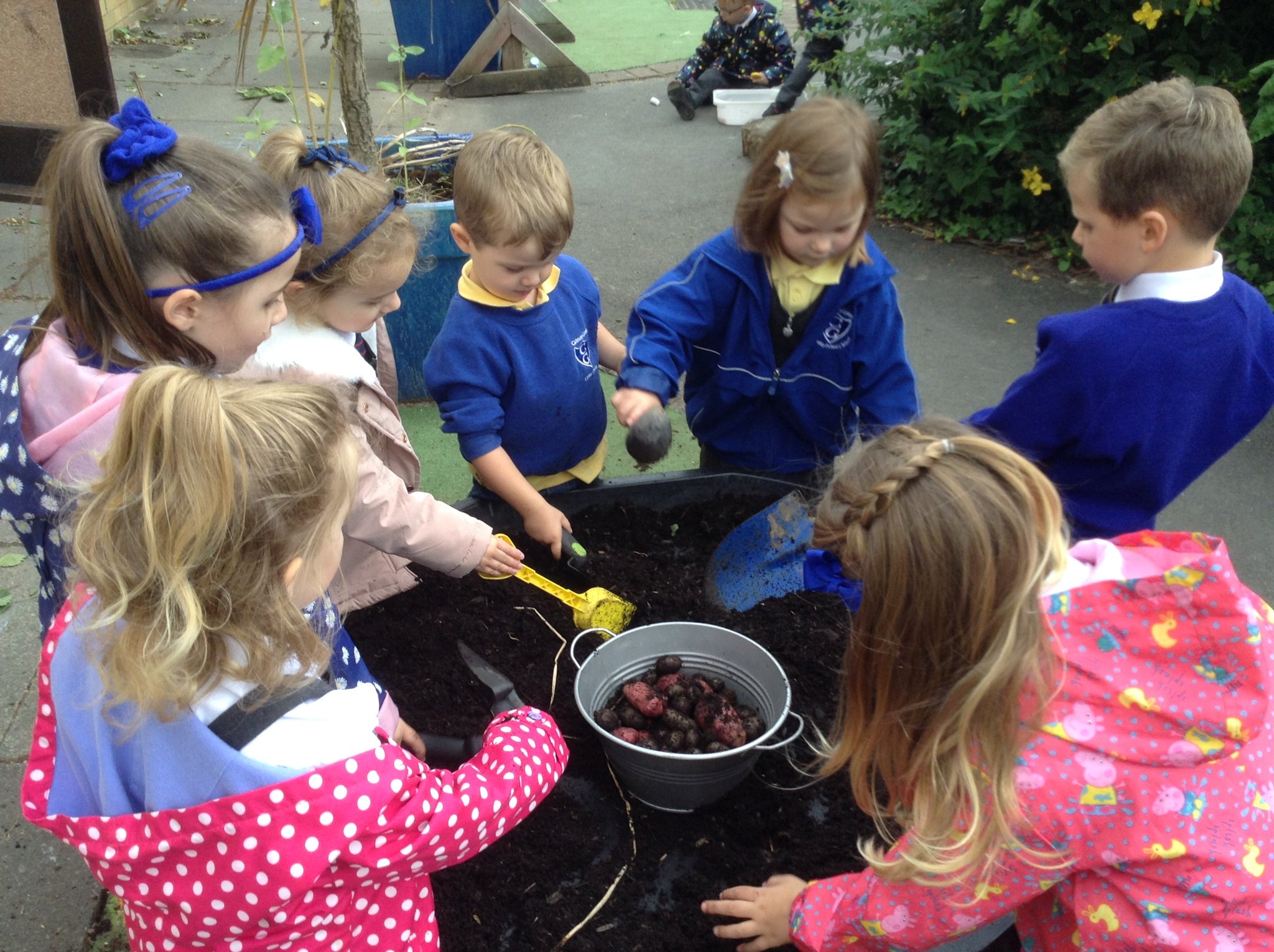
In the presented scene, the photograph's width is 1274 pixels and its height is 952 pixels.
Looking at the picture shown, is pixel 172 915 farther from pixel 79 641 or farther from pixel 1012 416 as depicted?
pixel 1012 416

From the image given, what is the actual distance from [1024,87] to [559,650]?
137 inches

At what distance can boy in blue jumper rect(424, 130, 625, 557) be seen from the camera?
203cm

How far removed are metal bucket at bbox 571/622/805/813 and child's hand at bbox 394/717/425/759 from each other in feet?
1.07

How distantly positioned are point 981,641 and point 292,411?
0.87 meters

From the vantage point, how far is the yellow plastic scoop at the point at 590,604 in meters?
2.19

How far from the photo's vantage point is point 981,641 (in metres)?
1.17

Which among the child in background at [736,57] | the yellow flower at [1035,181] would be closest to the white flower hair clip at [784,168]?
the yellow flower at [1035,181]

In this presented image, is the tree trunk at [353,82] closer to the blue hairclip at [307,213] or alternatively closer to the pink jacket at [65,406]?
the blue hairclip at [307,213]

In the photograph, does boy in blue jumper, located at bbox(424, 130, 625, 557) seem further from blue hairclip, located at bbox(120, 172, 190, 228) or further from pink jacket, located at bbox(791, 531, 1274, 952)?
pink jacket, located at bbox(791, 531, 1274, 952)

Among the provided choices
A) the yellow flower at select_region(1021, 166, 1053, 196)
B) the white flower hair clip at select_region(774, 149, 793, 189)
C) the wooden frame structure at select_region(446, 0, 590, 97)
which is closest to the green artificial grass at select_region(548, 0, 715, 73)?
the wooden frame structure at select_region(446, 0, 590, 97)

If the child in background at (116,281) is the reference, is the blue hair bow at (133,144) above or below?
above

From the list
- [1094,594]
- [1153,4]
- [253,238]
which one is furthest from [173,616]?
[1153,4]

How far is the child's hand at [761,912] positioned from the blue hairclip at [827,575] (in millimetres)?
526

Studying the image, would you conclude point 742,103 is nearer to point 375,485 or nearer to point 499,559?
point 499,559
